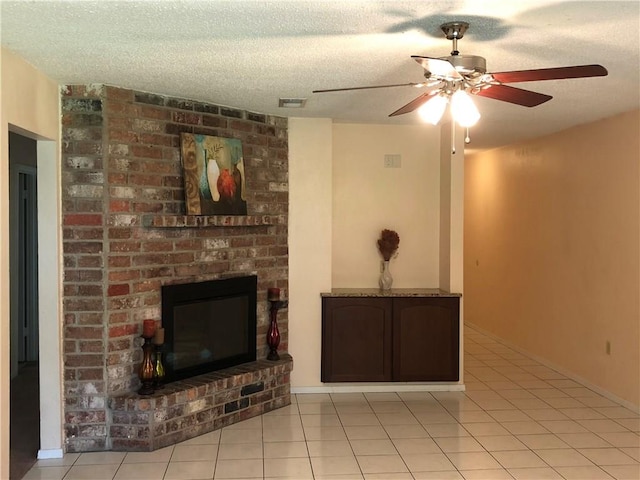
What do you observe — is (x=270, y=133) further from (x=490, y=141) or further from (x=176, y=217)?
(x=490, y=141)

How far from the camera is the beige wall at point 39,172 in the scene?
2.93m

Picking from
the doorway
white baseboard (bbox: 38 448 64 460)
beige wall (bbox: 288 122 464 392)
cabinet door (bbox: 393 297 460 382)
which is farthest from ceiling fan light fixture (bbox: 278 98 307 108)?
white baseboard (bbox: 38 448 64 460)

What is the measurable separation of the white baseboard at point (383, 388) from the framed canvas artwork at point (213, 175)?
5.51ft

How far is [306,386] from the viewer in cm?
513

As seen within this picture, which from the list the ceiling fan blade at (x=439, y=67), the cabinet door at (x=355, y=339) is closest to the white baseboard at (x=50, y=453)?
the cabinet door at (x=355, y=339)

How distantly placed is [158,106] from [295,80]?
104 cm

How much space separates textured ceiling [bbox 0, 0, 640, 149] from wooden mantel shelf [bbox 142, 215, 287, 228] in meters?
0.85

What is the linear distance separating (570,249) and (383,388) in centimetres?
217

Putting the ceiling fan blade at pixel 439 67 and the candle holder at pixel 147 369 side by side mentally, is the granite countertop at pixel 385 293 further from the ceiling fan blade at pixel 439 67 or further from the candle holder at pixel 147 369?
the ceiling fan blade at pixel 439 67

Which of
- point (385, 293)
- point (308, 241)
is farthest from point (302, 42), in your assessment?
point (385, 293)

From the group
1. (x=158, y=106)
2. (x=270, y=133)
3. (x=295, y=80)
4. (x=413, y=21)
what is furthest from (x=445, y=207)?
(x=413, y=21)

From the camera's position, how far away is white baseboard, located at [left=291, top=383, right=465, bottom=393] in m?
5.14

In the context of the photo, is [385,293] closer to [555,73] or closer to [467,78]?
[467,78]

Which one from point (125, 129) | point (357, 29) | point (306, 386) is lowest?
point (306, 386)
